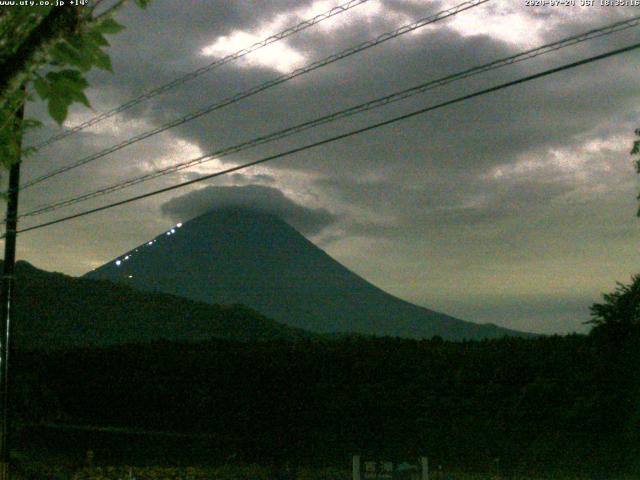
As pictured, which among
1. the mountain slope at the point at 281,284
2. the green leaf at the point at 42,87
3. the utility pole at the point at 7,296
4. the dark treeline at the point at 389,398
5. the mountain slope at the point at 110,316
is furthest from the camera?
the mountain slope at the point at 281,284

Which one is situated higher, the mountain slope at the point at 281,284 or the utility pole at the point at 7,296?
the mountain slope at the point at 281,284

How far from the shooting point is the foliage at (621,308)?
15.9 meters

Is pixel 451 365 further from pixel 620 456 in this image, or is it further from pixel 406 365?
pixel 620 456

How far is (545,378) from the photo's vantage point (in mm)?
17578

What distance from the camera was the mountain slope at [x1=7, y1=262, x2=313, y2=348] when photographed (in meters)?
49.8

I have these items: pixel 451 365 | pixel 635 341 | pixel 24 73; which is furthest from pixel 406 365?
pixel 24 73

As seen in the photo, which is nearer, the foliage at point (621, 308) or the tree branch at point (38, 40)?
the tree branch at point (38, 40)

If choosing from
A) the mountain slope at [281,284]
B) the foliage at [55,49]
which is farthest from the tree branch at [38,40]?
the mountain slope at [281,284]

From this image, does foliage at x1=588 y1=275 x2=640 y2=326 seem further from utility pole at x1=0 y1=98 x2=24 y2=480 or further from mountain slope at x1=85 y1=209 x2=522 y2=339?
mountain slope at x1=85 y1=209 x2=522 y2=339

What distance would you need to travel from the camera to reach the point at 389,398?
19922mm

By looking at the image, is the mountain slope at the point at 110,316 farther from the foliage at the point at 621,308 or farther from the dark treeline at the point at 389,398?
the foliage at the point at 621,308

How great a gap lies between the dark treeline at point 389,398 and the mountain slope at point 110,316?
74.8ft

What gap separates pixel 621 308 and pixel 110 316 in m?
42.8

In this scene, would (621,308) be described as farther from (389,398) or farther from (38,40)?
(38,40)
